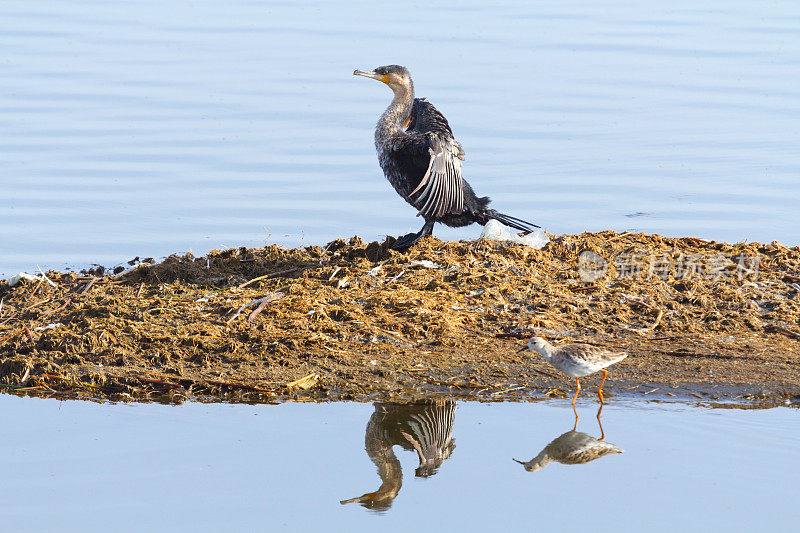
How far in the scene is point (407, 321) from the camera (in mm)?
6988

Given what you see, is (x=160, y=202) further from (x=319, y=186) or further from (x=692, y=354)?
(x=692, y=354)

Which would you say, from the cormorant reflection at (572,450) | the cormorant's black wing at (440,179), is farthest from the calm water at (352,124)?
the cormorant reflection at (572,450)

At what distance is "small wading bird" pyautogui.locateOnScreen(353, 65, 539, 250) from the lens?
859 cm

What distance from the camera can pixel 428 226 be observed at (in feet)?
28.6

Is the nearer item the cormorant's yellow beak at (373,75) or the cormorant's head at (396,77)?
the cormorant's head at (396,77)

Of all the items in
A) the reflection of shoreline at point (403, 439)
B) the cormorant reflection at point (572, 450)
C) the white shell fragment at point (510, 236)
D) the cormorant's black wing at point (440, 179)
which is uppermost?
the cormorant's black wing at point (440, 179)

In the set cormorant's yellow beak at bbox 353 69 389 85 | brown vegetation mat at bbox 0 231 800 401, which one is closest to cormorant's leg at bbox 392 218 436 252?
brown vegetation mat at bbox 0 231 800 401

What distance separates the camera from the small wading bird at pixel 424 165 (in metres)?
8.59

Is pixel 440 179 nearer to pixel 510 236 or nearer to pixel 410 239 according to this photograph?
pixel 410 239

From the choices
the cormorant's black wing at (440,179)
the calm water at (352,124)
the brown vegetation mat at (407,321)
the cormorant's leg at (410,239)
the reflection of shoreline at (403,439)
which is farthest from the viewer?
the calm water at (352,124)

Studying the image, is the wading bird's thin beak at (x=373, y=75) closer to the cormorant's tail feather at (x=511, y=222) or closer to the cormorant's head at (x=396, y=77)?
the cormorant's head at (x=396, y=77)

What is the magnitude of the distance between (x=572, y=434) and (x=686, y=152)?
7.47m

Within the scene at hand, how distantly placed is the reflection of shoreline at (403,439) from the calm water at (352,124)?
3903 mm

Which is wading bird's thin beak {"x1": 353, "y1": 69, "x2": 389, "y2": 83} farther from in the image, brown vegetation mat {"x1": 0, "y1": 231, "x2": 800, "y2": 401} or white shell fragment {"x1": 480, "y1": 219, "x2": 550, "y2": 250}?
brown vegetation mat {"x1": 0, "y1": 231, "x2": 800, "y2": 401}
